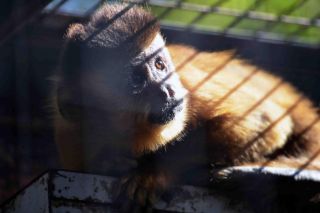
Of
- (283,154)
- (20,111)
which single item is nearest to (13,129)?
(20,111)

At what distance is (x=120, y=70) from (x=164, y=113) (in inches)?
6.7

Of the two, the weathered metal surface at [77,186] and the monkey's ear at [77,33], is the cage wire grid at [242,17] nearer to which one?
the monkey's ear at [77,33]

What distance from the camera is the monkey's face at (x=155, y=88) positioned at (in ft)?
6.36

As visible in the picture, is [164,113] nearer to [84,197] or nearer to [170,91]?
[170,91]

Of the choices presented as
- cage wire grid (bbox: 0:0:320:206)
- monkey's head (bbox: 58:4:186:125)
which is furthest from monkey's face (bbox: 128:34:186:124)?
cage wire grid (bbox: 0:0:320:206)

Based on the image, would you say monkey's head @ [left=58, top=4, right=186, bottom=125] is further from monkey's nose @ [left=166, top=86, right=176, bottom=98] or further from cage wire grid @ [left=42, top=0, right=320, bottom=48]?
cage wire grid @ [left=42, top=0, right=320, bottom=48]

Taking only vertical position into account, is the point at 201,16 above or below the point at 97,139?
above

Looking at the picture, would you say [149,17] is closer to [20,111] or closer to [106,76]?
[106,76]

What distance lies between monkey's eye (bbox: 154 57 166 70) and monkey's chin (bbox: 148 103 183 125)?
12 cm

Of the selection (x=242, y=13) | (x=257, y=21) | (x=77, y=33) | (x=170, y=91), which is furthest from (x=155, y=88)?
(x=257, y=21)

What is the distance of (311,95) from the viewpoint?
2.66 m

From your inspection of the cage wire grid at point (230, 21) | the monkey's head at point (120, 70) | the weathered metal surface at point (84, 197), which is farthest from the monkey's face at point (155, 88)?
the weathered metal surface at point (84, 197)

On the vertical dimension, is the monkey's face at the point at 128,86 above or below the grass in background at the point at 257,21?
below

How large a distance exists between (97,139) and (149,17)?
41 centimetres
